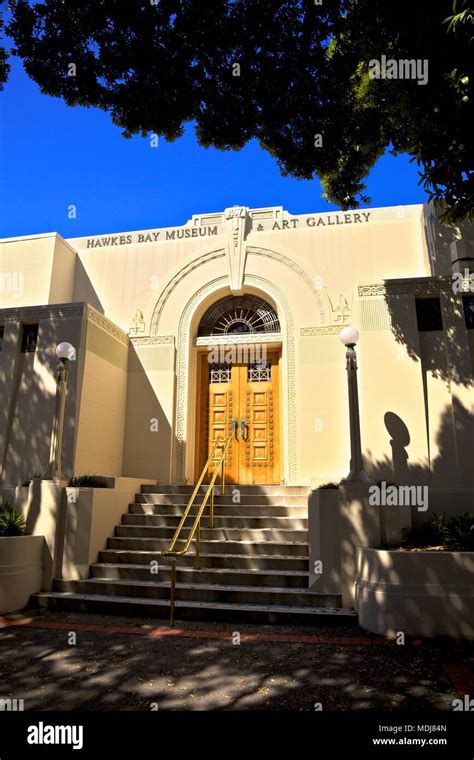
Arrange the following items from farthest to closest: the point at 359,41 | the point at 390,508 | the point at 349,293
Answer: the point at 349,293, the point at 390,508, the point at 359,41

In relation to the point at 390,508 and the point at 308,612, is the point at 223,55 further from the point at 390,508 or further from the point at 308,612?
the point at 308,612

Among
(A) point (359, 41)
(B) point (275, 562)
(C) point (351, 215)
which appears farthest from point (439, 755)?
(C) point (351, 215)

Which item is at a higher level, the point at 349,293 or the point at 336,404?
the point at 349,293

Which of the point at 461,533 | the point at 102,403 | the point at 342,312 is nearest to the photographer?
the point at 461,533

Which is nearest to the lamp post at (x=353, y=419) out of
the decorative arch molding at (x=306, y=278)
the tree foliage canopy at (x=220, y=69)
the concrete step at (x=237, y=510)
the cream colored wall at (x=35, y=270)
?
the concrete step at (x=237, y=510)

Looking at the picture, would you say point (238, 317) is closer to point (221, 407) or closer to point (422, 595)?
point (221, 407)

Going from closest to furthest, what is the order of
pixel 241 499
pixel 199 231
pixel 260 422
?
1. pixel 241 499
2. pixel 260 422
3. pixel 199 231

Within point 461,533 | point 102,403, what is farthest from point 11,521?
point 461,533

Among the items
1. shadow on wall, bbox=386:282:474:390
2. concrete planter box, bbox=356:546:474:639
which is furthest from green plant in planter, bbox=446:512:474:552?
shadow on wall, bbox=386:282:474:390

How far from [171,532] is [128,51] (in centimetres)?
696

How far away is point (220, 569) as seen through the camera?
690 cm

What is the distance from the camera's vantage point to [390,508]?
6.20 m

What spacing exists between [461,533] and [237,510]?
3.58 meters

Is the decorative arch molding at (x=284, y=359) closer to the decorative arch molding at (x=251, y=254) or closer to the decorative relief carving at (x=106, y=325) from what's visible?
the decorative arch molding at (x=251, y=254)
